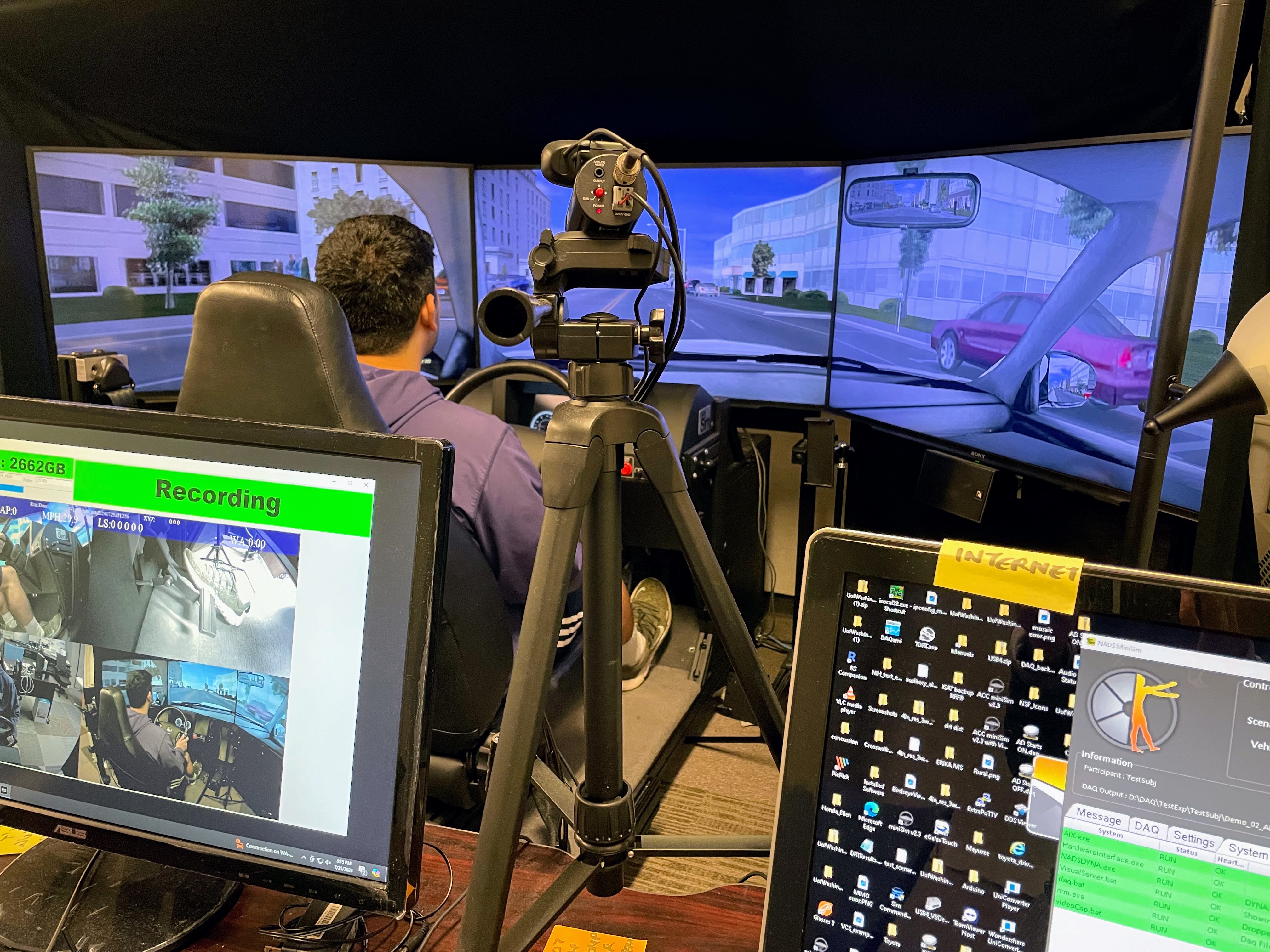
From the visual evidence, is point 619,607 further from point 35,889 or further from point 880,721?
point 35,889

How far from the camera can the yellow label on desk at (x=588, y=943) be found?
2.35 ft

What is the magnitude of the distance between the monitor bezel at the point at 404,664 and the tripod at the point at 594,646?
102 millimetres

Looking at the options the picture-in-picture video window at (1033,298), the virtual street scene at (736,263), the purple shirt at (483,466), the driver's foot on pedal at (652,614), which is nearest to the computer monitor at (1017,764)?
the purple shirt at (483,466)

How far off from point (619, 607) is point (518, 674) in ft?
0.41

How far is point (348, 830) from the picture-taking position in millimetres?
655

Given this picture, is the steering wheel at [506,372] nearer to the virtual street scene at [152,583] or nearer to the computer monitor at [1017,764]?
the virtual street scene at [152,583]

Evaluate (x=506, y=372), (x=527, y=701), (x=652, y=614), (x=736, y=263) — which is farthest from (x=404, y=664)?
(x=736, y=263)

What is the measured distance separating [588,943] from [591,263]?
631 millimetres

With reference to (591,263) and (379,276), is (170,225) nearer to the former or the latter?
(379,276)

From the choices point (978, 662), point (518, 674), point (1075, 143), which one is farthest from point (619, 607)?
point (1075, 143)

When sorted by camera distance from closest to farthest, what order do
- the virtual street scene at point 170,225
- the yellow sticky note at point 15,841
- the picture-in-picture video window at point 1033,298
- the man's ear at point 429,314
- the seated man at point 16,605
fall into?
the seated man at point 16,605 → the yellow sticky note at point 15,841 → the picture-in-picture video window at point 1033,298 → the man's ear at point 429,314 → the virtual street scene at point 170,225

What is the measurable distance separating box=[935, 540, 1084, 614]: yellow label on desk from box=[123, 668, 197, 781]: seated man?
0.61 metres

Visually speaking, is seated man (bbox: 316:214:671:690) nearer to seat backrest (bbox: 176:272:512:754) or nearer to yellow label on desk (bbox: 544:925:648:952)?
seat backrest (bbox: 176:272:512:754)

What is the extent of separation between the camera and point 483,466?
5.21 ft
